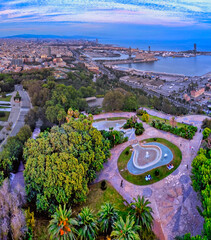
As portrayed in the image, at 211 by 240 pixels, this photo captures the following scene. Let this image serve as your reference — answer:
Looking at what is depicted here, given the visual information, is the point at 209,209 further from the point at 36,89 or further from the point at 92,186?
the point at 36,89

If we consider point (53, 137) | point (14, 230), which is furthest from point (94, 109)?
point (14, 230)

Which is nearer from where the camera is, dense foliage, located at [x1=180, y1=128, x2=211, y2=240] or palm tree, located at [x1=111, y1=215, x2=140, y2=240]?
dense foliage, located at [x1=180, y1=128, x2=211, y2=240]

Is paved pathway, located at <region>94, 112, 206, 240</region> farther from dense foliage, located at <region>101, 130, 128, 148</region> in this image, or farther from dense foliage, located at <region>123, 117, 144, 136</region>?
dense foliage, located at <region>123, 117, 144, 136</region>

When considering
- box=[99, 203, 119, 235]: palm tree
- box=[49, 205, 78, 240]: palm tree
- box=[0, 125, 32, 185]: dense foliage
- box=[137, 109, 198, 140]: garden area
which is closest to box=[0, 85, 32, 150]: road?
box=[0, 125, 32, 185]: dense foliage

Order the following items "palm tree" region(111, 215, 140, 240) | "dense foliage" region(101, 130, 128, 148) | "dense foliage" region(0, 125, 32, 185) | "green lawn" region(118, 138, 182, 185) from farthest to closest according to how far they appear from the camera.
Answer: "dense foliage" region(101, 130, 128, 148)
"dense foliage" region(0, 125, 32, 185)
"green lawn" region(118, 138, 182, 185)
"palm tree" region(111, 215, 140, 240)

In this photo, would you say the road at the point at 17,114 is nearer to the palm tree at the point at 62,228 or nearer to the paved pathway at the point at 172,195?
the paved pathway at the point at 172,195

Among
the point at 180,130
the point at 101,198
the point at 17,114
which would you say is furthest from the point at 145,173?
the point at 17,114

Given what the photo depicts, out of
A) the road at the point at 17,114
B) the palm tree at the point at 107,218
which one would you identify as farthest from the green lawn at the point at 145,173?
the road at the point at 17,114
